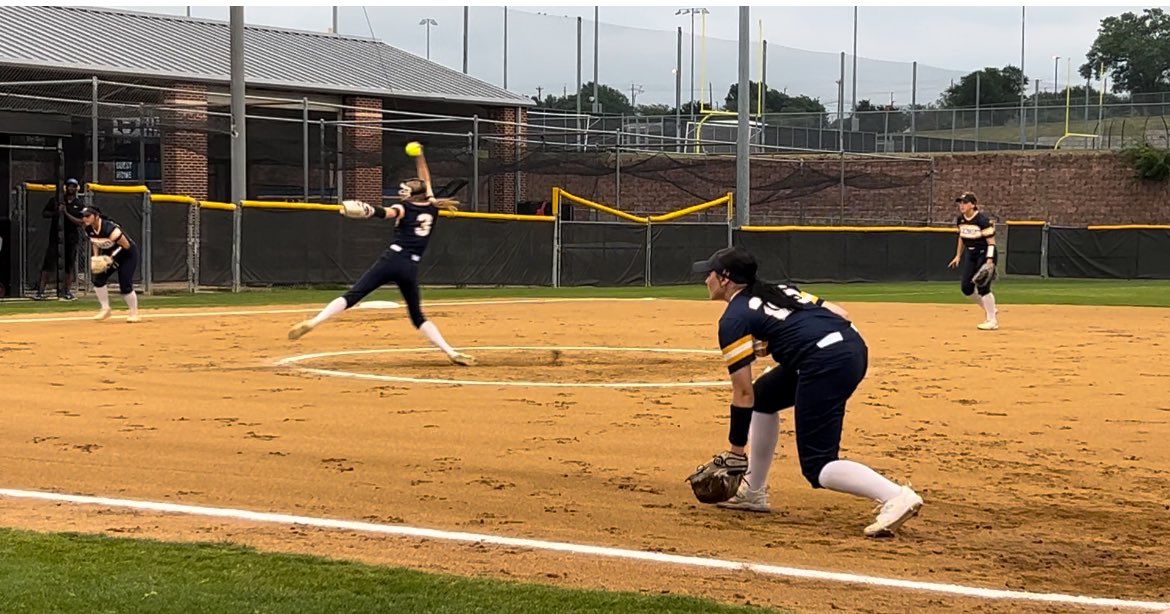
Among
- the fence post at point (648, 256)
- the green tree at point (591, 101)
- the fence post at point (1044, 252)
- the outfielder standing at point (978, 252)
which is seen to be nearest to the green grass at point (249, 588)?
the outfielder standing at point (978, 252)

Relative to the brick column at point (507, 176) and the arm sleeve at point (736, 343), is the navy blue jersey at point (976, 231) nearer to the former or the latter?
the arm sleeve at point (736, 343)

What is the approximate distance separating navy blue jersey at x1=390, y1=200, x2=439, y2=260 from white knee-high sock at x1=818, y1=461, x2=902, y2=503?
7374mm

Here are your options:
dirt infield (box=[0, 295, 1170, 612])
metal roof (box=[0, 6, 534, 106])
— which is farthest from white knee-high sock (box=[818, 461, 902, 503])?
metal roof (box=[0, 6, 534, 106])

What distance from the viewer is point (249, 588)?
5.32 meters

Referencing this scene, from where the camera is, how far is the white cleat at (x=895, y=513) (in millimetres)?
6574

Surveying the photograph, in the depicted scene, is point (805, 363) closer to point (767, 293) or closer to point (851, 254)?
point (767, 293)

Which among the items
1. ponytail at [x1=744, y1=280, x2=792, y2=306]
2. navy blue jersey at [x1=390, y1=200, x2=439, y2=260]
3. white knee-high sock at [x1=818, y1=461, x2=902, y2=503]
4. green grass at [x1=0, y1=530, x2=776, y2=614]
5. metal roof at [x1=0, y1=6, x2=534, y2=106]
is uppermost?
metal roof at [x1=0, y1=6, x2=534, y2=106]

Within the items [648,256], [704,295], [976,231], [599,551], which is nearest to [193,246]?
[704,295]

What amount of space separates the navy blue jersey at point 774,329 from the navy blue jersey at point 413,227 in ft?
22.8

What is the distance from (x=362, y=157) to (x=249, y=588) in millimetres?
26896

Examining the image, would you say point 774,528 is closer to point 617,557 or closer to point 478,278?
point 617,557

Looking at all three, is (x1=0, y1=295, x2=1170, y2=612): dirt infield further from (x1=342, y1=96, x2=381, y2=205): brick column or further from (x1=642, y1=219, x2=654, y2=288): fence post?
(x1=642, y1=219, x2=654, y2=288): fence post

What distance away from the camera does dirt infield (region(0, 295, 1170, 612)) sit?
20.4ft

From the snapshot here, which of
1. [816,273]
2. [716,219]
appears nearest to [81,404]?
[816,273]
